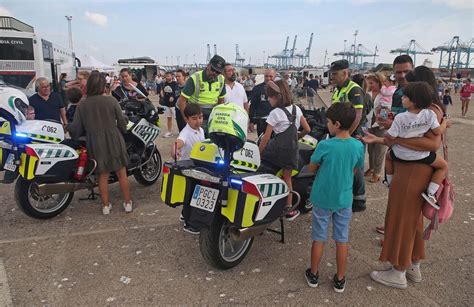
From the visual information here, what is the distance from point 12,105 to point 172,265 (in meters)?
2.61

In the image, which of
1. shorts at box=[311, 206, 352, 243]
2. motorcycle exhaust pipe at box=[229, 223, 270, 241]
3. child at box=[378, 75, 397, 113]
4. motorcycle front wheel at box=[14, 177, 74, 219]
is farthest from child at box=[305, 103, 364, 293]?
child at box=[378, 75, 397, 113]

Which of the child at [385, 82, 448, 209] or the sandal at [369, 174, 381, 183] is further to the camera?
the sandal at [369, 174, 381, 183]

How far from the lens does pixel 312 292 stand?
298 cm

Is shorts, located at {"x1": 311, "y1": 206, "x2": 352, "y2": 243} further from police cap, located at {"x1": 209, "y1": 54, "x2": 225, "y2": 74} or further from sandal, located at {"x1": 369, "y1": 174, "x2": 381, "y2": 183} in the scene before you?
sandal, located at {"x1": 369, "y1": 174, "x2": 381, "y2": 183}

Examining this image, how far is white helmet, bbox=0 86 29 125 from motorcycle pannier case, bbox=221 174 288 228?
2.81 metres

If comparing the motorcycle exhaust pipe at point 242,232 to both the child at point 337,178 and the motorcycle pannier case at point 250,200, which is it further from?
the child at point 337,178

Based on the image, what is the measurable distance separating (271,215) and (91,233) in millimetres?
2176

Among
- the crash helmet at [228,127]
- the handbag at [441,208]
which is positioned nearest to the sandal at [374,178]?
the handbag at [441,208]

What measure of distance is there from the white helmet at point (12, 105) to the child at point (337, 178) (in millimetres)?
3395

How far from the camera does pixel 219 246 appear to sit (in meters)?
3.15

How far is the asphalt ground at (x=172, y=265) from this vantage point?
9.55ft

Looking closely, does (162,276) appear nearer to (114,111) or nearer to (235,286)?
(235,286)

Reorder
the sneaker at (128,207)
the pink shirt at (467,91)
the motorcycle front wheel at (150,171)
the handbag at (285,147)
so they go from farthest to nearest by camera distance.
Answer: the pink shirt at (467,91) < the motorcycle front wheel at (150,171) < the sneaker at (128,207) < the handbag at (285,147)

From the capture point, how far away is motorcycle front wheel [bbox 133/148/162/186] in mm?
5595
